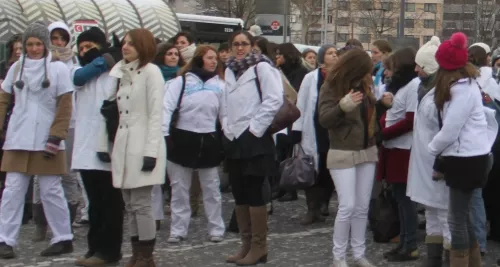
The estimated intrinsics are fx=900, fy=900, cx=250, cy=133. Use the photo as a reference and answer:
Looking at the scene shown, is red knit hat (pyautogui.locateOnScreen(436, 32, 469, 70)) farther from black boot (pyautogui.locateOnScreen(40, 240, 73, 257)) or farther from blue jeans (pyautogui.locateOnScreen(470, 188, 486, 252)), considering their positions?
black boot (pyautogui.locateOnScreen(40, 240, 73, 257))

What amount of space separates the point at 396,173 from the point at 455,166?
57.4 inches

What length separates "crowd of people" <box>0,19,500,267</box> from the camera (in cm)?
666

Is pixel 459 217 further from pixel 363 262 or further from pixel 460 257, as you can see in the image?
pixel 363 262

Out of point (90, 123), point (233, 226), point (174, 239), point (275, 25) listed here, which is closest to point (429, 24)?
point (275, 25)

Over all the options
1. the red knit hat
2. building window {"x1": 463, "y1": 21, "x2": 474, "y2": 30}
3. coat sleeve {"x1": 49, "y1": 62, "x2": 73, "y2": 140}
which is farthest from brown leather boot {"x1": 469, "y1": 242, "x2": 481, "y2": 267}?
building window {"x1": 463, "y1": 21, "x2": 474, "y2": 30}

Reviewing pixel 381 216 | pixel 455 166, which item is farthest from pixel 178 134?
pixel 455 166

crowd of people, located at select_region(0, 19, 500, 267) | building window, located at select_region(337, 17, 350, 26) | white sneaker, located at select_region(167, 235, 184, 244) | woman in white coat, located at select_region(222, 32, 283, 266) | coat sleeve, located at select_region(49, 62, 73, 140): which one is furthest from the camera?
building window, located at select_region(337, 17, 350, 26)

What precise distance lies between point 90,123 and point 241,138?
127cm

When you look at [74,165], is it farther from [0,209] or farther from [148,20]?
[148,20]

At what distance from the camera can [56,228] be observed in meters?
8.00

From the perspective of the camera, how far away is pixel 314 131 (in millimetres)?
9461

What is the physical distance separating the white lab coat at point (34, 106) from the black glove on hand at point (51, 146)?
6 cm

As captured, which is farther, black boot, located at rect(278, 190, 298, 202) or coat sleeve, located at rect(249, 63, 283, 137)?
black boot, located at rect(278, 190, 298, 202)

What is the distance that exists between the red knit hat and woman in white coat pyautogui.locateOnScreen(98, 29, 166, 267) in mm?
2194
